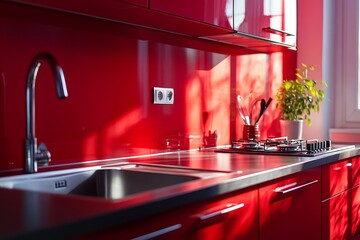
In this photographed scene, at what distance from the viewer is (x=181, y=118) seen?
2604mm

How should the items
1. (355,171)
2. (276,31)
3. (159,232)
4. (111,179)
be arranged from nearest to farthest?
1. (159,232)
2. (111,179)
3. (276,31)
4. (355,171)

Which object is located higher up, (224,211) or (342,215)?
(224,211)

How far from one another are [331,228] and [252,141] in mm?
607

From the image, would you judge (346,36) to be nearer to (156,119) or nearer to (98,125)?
(156,119)

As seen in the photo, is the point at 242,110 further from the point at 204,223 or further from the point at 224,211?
the point at 204,223

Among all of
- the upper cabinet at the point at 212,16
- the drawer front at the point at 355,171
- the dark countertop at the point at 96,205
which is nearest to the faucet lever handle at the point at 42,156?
the dark countertop at the point at 96,205

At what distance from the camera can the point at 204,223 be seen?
1.51 m

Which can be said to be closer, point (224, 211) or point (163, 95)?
point (224, 211)

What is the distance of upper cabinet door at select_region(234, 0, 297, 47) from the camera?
2.41 meters

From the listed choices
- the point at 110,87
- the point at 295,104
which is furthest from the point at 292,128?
the point at 110,87

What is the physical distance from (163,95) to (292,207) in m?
→ 0.80

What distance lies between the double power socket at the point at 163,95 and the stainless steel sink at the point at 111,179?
0.48m

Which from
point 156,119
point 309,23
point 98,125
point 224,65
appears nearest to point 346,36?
point 309,23

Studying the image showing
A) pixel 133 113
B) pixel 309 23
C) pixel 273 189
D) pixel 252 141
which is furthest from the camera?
pixel 309 23
